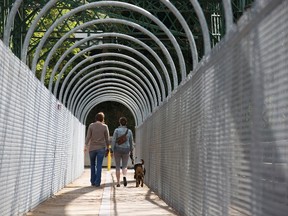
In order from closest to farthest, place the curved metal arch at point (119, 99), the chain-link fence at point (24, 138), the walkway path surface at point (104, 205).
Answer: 1. the chain-link fence at point (24, 138)
2. the walkway path surface at point (104, 205)
3. the curved metal arch at point (119, 99)

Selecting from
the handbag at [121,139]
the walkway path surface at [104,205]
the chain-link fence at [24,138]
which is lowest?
the walkway path surface at [104,205]

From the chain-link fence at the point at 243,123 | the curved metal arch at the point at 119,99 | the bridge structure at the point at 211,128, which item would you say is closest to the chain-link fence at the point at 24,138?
the bridge structure at the point at 211,128

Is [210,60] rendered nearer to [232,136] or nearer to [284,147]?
[232,136]

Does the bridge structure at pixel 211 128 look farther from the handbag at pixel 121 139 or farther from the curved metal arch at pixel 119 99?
the curved metal arch at pixel 119 99

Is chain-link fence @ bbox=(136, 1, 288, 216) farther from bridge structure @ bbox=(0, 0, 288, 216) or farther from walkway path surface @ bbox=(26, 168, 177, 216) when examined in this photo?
walkway path surface @ bbox=(26, 168, 177, 216)

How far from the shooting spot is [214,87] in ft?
24.0

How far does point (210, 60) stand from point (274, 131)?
134 inches

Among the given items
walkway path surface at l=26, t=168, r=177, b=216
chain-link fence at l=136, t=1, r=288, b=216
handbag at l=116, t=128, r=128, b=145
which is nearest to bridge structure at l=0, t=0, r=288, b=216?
chain-link fence at l=136, t=1, r=288, b=216

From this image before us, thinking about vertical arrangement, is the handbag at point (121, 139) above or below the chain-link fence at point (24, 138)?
above

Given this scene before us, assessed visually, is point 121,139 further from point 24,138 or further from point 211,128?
point 211,128

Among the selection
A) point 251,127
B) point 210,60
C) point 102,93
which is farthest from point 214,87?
point 102,93

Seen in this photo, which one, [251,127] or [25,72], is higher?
[25,72]

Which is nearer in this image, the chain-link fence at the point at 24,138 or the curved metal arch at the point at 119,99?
the chain-link fence at the point at 24,138

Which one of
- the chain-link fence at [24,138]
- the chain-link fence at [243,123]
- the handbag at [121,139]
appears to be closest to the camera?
the chain-link fence at [243,123]
